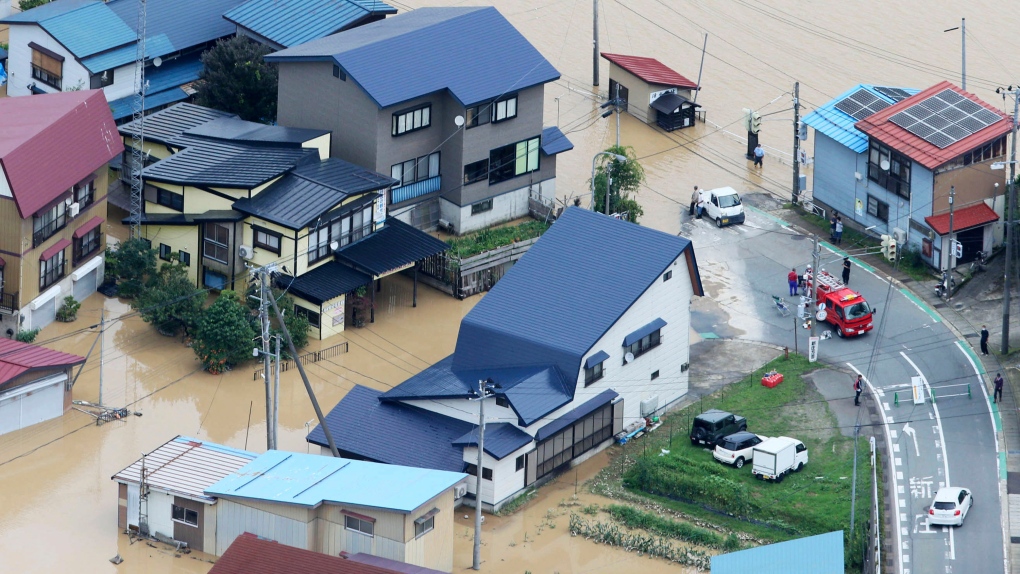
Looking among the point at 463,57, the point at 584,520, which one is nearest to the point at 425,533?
the point at 584,520

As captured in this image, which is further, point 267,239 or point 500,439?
point 267,239

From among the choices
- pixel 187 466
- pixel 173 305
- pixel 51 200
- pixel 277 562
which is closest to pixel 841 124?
pixel 173 305

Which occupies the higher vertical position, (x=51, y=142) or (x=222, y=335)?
(x=51, y=142)

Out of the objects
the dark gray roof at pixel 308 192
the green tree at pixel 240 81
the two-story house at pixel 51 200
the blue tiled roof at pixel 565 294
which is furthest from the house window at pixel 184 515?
the green tree at pixel 240 81

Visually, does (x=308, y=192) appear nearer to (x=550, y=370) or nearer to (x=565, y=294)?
(x=565, y=294)

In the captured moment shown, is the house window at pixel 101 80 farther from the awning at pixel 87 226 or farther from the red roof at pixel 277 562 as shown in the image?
the red roof at pixel 277 562

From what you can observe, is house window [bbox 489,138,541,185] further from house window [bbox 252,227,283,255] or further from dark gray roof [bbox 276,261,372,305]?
house window [bbox 252,227,283,255]
